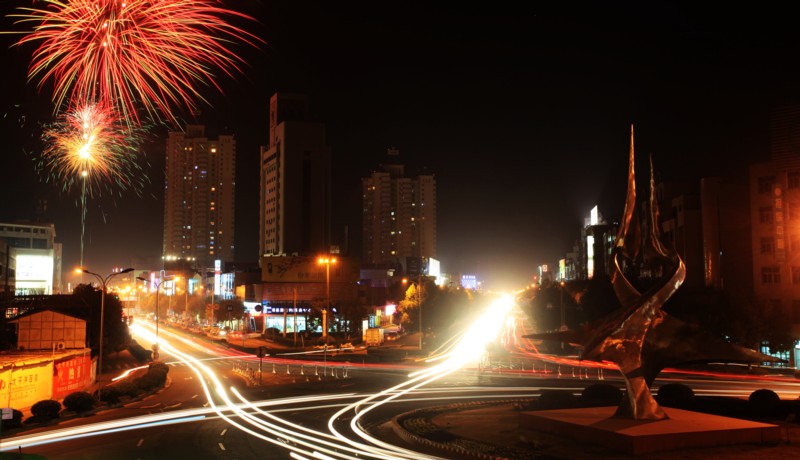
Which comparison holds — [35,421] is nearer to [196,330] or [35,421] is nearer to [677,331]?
[677,331]

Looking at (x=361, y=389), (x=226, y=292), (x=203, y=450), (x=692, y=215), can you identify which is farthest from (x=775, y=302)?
(x=226, y=292)

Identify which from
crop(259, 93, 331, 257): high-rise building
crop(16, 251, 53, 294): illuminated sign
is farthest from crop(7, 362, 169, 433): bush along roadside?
crop(259, 93, 331, 257): high-rise building

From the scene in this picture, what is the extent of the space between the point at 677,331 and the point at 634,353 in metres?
1.85

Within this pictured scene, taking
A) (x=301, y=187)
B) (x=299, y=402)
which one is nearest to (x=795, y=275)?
(x=299, y=402)

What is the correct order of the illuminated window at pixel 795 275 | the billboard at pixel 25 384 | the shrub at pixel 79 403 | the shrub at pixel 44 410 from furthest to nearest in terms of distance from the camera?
the illuminated window at pixel 795 275 → the shrub at pixel 79 403 → the billboard at pixel 25 384 → the shrub at pixel 44 410

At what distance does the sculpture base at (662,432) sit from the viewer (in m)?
23.7

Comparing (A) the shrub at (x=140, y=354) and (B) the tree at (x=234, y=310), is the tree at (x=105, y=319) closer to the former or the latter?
(A) the shrub at (x=140, y=354)

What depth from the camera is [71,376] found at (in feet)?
145

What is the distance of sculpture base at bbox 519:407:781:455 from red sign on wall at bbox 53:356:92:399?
95.7 feet

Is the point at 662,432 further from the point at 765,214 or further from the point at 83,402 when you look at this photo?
the point at 765,214

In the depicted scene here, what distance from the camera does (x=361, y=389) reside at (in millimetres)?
43062

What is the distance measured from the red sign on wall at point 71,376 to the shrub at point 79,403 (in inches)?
274

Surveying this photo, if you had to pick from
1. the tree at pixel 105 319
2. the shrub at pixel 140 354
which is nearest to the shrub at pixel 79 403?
the tree at pixel 105 319

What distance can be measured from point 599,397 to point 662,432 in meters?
7.98
